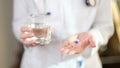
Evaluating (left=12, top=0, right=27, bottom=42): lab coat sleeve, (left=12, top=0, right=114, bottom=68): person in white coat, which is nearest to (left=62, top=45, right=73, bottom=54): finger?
(left=12, top=0, right=114, bottom=68): person in white coat

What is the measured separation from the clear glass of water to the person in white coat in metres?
0.04

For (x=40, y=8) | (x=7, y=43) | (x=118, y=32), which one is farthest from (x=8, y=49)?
(x=118, y=32)

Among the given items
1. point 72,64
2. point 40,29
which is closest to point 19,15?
point 40,29

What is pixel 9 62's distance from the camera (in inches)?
49.5

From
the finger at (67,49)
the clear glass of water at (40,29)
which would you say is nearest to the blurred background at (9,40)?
the clear glass of water at (40,29)

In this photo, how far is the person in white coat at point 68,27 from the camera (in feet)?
3.04

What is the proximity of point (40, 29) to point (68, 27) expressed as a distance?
4.2 inches

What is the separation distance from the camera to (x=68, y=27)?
3.08ft

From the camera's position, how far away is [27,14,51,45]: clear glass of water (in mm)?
879

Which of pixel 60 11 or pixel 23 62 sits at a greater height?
pixel 60 11

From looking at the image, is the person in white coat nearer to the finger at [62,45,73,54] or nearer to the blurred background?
the finger at [62,45,73,54]

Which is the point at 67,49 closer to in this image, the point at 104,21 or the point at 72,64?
the point at 72,64

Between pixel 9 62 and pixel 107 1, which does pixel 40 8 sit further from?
pixel 9 62

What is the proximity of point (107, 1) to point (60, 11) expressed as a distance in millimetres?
166
